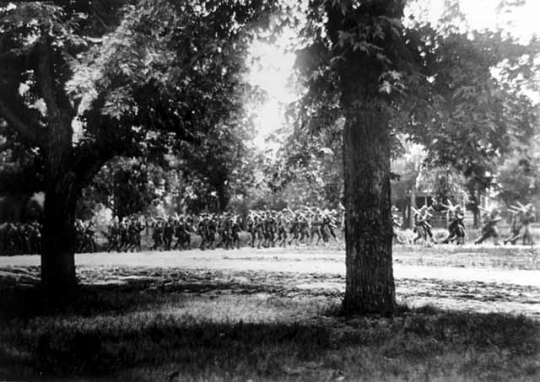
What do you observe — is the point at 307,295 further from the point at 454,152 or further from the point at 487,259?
the point at 487,259

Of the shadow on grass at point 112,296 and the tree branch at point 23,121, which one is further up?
the tree branch at point 23,121

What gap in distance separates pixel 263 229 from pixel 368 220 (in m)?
21.9

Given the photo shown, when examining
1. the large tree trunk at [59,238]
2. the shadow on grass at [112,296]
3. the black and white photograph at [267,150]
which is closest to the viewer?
the black and white photograph at [267,150]

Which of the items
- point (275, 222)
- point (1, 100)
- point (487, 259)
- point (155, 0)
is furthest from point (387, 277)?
point (275, 222)

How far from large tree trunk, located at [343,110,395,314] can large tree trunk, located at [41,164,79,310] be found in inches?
203

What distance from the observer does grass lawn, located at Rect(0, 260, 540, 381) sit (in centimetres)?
567

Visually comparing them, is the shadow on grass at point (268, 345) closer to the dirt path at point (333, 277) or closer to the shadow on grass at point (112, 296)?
the shadow on grass at point (112, 296)

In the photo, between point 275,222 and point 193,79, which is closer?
point 193,79

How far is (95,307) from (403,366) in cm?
561

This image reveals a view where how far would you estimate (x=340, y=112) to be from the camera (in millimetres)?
8820

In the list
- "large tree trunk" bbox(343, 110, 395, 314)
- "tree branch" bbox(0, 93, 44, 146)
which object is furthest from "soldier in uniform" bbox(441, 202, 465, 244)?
"tree branch" bbox(0, 93, 44, 146)

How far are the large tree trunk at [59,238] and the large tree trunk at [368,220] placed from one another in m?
5.16

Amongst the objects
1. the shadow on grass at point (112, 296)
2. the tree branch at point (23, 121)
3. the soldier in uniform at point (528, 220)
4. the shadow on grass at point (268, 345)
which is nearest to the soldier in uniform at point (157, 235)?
the shadow on grass at point (112, 296)

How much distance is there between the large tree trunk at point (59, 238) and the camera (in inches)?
411
